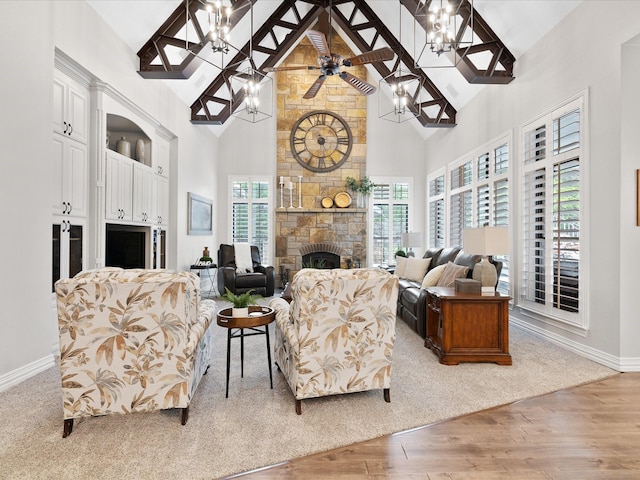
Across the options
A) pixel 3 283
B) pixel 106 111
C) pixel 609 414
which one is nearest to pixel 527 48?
pixel 609 414

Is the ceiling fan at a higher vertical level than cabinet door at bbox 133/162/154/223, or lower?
higher

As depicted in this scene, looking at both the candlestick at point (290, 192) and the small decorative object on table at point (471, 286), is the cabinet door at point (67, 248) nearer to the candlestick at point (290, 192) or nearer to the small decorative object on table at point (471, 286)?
the small decorative object on table at point (471, 286)

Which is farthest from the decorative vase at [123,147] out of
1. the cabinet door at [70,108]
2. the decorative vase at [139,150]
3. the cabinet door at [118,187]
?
the cabinet door at [70,108]

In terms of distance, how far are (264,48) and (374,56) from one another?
104 inches

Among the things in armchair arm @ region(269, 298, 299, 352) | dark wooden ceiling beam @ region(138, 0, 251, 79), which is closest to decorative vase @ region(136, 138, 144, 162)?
dark wooden ceiling beam @ region(138, 0, 251, 79)

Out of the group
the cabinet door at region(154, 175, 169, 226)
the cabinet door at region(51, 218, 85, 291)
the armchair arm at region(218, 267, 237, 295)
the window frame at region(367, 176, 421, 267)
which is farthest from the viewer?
the window frame at region(367, 176, 421, 267)

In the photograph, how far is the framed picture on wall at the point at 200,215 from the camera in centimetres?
667

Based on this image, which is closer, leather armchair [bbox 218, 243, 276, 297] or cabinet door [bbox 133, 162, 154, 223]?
cabinet door [bbox 133, 162, 154, 223]

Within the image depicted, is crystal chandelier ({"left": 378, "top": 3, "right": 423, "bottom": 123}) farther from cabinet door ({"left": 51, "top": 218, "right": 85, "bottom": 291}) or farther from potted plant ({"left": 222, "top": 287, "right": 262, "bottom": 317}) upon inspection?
cabinet door ({"left": 51, "top": 218, "right": 85, "bottom": 291})

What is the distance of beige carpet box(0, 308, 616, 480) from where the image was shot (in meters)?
1.90

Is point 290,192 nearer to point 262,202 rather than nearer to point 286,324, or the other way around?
point 262,202

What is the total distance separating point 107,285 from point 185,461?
3.38ft

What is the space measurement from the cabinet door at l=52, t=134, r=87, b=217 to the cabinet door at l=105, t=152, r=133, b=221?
364mm

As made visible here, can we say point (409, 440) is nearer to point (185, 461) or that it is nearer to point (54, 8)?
point (185, 461)
